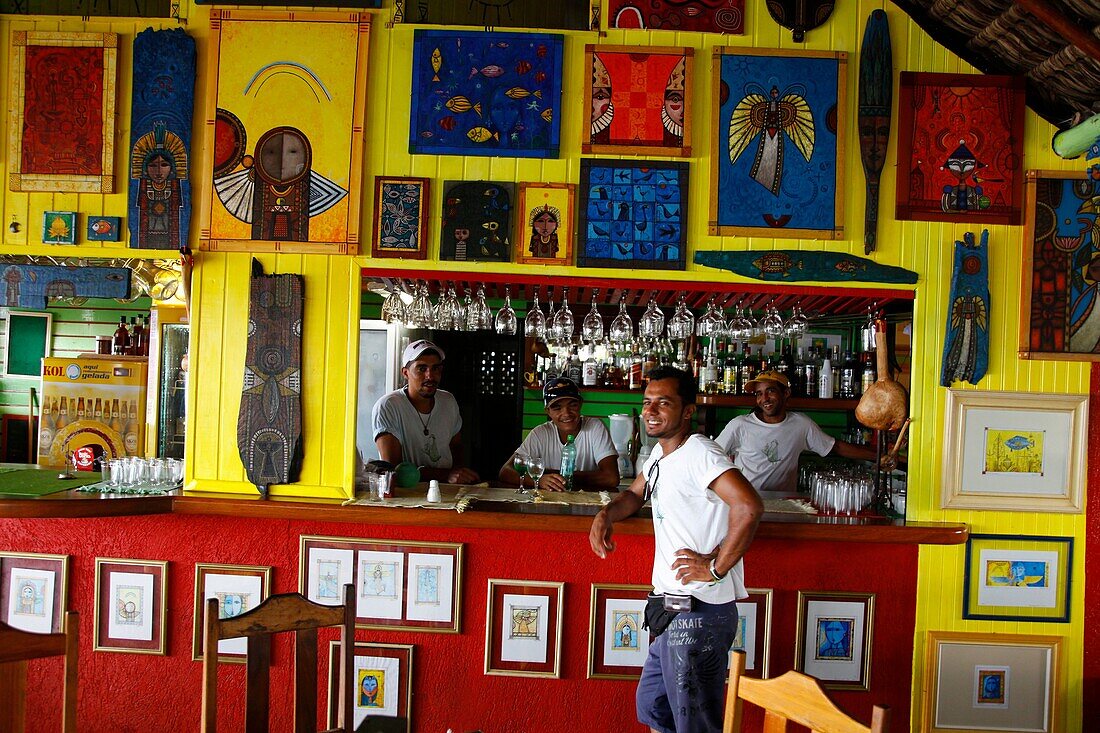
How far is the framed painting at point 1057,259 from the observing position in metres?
4.01

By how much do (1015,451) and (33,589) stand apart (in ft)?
15.6

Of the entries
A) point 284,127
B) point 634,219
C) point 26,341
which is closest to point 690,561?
point 634,219

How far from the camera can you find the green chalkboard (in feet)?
25.9

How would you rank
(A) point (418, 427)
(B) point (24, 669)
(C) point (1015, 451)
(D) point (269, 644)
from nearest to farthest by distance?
1. (B) point (24, 669)
2. (D) point (269, 644)
3. (C) point (1015, 451)
4. (A) point (418, 427)

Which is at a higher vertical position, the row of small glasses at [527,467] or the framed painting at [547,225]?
the framed painting at [547,225]

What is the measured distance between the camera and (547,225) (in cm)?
408

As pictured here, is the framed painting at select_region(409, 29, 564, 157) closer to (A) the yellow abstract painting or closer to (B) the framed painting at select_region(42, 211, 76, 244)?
(B) the framed painting at select_region(42, 211, 76, 244)

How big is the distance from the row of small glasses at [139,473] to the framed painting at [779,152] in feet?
9.92

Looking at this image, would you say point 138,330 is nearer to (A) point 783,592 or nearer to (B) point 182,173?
(B) point 182,173

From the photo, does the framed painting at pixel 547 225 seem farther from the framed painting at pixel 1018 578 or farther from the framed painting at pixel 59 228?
the framed painting at pixel 1018 578

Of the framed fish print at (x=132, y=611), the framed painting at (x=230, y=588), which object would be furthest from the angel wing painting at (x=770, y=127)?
the framed fish print at (x=132, y=611)

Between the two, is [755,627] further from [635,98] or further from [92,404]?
[92,404]

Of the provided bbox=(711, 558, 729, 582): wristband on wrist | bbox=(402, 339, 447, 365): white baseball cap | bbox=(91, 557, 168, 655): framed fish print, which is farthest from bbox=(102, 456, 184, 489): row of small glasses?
bbox=(711, 558, 729, 582): wristband on wrist

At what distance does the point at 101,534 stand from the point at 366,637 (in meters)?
1.38
